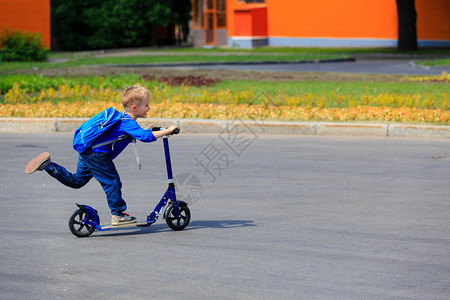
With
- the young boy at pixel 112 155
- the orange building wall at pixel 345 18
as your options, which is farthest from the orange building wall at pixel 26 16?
the young boy at pixel 112 155

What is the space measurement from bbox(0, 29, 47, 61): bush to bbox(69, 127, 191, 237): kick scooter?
2594 cm

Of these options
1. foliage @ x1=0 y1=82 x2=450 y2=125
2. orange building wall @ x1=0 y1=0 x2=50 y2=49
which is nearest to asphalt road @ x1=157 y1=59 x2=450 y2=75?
foliage @ x1=0 y1=82 x2=450 y2=125

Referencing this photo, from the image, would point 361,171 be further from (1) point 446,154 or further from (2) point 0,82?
(2) point 0,82

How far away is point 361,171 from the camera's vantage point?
9711mm

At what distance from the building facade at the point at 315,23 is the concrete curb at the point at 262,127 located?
2831cm

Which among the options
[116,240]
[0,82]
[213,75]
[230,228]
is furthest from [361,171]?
[213,75]

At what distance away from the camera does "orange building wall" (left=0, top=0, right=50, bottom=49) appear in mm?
35344

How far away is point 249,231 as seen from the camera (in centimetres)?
683

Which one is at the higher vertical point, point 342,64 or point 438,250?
point 342,64

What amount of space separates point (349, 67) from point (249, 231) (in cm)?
2066

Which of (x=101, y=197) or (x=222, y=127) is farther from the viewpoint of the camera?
(x=222, y=127)

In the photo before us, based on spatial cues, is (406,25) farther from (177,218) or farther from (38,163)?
(38,163)

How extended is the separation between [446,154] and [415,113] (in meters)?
2.51

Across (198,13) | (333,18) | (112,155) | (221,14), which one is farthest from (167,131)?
(198,13)
